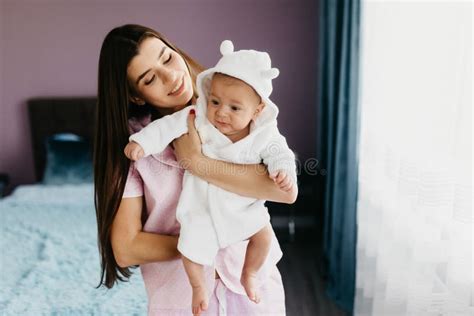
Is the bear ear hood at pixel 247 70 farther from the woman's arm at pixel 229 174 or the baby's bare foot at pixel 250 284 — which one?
the baby's bare foot at pixel 250 284

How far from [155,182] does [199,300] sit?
260 mm

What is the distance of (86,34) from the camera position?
354cm

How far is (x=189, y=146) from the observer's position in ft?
3.11

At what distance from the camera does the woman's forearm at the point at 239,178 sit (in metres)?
0.93

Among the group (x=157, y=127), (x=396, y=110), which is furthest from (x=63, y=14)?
(x=157, y=127)

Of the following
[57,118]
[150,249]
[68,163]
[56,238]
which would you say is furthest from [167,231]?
[57,118]

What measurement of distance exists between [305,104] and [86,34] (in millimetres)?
1799

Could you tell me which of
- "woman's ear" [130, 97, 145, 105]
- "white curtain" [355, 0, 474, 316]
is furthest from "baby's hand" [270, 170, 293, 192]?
"white curtain" [355, 0, 474, 316]

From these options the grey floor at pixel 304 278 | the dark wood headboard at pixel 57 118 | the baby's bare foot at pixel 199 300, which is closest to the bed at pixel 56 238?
the dark wood headboard at pixel 57 118

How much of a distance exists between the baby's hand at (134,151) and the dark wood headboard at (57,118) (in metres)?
2.82

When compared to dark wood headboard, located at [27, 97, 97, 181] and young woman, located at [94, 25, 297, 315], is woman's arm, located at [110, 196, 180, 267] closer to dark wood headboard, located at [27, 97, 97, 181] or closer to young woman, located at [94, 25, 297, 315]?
young woman, located at [94, 25, 297, 315]

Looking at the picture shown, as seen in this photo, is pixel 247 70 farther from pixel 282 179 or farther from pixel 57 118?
pixel 57 118

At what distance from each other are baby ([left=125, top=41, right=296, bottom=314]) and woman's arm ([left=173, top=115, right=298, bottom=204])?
2cm

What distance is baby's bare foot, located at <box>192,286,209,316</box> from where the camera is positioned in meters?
0.91
